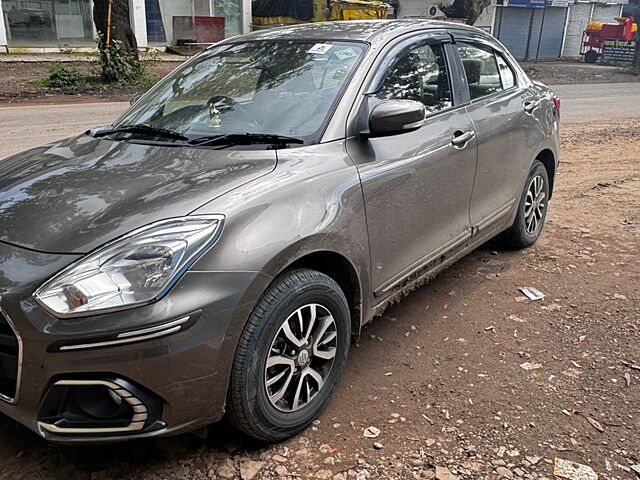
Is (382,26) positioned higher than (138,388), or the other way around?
(382,26)

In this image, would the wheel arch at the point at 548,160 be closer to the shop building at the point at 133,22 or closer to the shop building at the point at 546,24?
the shop building at the point at 133,22

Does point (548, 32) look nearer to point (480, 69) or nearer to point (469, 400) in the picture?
point (480, 69)

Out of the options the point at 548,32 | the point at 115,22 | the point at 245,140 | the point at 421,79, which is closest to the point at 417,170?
the point at 421,79

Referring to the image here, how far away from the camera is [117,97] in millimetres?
15312

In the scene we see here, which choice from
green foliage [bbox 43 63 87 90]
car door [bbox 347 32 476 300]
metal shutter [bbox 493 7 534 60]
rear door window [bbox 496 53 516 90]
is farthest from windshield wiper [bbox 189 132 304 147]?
metal shutter [bbox 493 7 534 60]

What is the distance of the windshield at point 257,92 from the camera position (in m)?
A: 3.17

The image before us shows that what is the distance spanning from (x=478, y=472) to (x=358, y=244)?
3.70ft

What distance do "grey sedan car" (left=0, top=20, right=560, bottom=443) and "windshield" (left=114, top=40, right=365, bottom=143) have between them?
0.01 m

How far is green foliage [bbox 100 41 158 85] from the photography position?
16.5 m

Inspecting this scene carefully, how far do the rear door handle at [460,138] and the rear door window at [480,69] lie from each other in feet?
1.25

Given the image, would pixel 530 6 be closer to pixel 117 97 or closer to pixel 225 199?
pixel 117 97

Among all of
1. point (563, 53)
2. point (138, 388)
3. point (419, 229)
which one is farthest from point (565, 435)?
point (563, 53)

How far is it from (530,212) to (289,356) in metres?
3.11

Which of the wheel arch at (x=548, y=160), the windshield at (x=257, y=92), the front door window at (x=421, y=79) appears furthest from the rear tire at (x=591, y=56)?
the windshield at (x=257, y=92)
